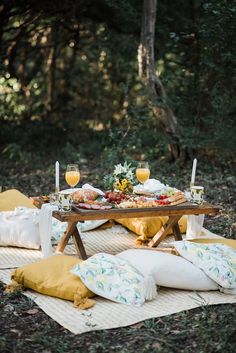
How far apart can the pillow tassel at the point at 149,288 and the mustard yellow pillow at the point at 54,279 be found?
36 centimetres

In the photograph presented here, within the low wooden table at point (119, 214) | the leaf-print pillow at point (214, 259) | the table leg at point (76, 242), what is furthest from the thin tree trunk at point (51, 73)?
the leaf-print pillow at point (214, 259)

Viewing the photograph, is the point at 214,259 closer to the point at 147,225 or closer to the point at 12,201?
the point at 147,225

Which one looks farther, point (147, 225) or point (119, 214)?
point (147, 225)

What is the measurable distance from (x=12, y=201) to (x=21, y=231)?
2.11 ft

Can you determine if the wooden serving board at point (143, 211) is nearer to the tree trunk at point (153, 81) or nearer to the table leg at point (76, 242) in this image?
the table leg at point (76, 242)

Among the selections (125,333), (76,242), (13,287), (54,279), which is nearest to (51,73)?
(76,242)

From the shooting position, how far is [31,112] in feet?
35.1

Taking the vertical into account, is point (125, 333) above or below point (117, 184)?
below

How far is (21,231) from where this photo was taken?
5402mm

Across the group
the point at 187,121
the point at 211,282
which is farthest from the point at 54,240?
the point at 187,121

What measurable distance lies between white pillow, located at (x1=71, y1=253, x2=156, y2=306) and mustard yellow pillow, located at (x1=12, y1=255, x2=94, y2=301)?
0.06m

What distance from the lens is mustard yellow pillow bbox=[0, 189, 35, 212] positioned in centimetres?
588

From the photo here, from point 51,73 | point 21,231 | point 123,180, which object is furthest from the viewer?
point 51,73

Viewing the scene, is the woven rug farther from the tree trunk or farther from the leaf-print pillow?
the tree trunk
